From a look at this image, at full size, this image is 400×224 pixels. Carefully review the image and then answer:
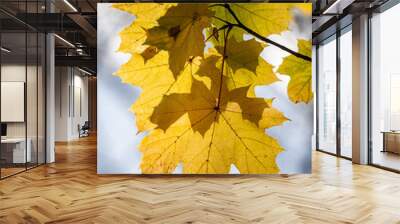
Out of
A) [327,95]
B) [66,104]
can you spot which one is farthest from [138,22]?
[66,104]

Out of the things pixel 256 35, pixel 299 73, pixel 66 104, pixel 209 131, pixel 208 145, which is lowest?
pixel 208 145

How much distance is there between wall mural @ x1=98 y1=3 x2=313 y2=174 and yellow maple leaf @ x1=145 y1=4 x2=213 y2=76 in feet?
0.05

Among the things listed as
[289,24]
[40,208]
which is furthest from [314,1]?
[40,208]

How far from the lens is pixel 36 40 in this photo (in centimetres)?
723

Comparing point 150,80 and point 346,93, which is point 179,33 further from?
point 346,93

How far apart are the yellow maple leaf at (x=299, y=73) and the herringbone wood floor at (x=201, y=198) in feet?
4.46

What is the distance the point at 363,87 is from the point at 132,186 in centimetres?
515

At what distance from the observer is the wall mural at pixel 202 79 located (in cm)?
579

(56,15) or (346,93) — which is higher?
(56,15)

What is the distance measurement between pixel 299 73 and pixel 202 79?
1.56 meters

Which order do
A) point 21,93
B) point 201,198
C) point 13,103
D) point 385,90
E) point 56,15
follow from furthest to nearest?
point 56,15 < point 385,90 < point 21,93 < point 13,103 < point 201,198

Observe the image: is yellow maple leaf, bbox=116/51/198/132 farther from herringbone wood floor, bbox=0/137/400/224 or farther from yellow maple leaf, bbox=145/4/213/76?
herringbone wood floor, bbox=0/137/400/224

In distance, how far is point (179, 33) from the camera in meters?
5.82

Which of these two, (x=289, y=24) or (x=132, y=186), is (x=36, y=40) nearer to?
(x=132, y=186)
